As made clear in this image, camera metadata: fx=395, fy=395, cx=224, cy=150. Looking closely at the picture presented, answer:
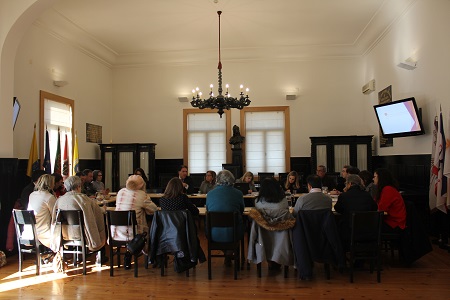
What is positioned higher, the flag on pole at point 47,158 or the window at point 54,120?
the window at point 54,120

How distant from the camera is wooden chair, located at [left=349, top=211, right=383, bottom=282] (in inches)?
174

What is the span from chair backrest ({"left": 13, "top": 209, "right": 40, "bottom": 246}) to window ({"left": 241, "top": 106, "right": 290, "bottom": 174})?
7214mm

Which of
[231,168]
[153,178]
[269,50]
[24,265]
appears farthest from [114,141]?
[24,265]

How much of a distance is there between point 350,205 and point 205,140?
7.35m

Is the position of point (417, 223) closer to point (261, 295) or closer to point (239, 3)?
point (261, 295)

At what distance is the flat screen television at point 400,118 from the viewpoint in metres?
7.08

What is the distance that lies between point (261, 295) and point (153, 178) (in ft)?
23.3

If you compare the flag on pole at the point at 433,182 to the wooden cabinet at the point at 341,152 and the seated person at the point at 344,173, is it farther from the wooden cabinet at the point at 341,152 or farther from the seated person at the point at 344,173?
the wooden cabinet at the point at 341,152

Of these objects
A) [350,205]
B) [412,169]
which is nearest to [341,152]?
[412,169]

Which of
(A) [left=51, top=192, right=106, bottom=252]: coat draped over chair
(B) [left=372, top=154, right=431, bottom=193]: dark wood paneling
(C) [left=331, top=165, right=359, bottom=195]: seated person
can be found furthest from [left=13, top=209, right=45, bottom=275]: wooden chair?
(B) [left=372, top=154, right=431, bottom=193]: dark wood paneling

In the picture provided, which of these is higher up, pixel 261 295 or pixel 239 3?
pixel 239 3

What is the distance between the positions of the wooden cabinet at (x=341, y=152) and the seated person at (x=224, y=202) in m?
5.94

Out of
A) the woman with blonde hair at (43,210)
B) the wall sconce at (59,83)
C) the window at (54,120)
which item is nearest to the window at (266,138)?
the window at (54,120)

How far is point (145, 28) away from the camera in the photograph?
935cm
